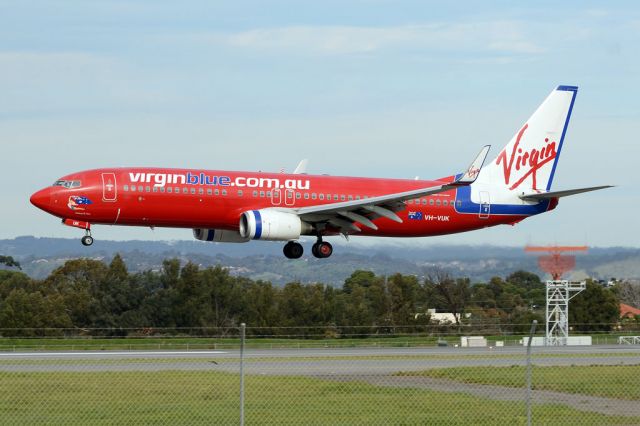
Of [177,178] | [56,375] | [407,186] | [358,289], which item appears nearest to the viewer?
[56,375]

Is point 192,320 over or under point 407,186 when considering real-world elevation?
under

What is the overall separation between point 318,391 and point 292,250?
2385 centimetres

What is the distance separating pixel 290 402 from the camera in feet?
86.9

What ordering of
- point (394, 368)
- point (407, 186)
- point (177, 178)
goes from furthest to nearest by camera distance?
point (407, 186) < point (177, 178) < point (394, 368)

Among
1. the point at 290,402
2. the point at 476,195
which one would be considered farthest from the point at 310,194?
the point at 290,402

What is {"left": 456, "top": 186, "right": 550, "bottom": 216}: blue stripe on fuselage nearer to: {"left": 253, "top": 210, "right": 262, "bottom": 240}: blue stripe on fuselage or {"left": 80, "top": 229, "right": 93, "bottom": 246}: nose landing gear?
{"left": 253, "top": 210, "right": 262, "bottom": 240}: blue stripe on fuselage

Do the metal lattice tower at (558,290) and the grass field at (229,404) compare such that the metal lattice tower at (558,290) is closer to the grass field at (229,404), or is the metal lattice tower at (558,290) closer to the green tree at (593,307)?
the green tree at (593,307)

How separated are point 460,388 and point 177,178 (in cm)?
2075

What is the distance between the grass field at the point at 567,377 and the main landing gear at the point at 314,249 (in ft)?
54.6

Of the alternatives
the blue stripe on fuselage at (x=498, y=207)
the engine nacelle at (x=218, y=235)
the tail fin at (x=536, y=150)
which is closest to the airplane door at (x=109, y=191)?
the engine nacelle at (x=218, y=235)

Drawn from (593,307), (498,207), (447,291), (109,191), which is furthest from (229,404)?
(447,291)

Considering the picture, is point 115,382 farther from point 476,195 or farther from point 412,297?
point 412,297

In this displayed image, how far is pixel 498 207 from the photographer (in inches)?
2138

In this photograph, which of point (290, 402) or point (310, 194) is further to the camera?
point (310, 194)
